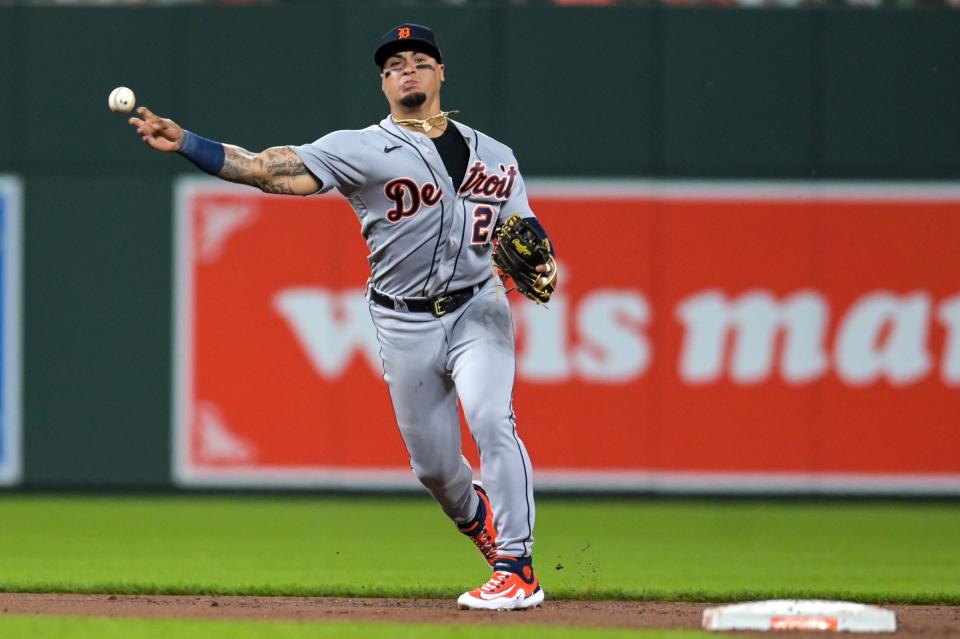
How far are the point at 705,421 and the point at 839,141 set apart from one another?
189 cm

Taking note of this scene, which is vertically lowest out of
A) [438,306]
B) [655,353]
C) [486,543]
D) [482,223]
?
[486,543]

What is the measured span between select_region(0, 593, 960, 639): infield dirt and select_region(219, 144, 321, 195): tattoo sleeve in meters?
1.45

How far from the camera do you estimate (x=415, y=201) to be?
5605 mm

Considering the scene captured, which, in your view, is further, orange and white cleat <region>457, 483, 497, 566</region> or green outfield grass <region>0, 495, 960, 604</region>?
green outfield grass <region>0, 495, 960, 604</region>

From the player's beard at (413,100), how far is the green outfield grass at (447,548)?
6.12 feet

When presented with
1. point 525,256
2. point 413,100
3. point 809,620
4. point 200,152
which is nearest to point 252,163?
point 200,152

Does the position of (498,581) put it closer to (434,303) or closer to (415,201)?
(434,303)

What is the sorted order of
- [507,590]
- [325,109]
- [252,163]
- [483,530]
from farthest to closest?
[325,109], [483,530], [507,590], [252,163]

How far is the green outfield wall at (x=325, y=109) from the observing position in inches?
384

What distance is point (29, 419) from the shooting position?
32.0 feet

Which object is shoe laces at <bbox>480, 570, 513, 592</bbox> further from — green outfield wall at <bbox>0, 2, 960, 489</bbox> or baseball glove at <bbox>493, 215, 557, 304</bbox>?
green outfield wall at <bbox>0, 2, 960, 489</bbox>

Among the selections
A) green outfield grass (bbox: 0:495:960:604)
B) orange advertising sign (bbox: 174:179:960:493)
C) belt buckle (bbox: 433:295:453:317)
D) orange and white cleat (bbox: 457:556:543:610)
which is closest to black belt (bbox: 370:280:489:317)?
belt buckle (bbox: 433:295:453:317)

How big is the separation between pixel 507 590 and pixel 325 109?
4983 millimetres

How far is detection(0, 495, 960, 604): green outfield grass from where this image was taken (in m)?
6.47
